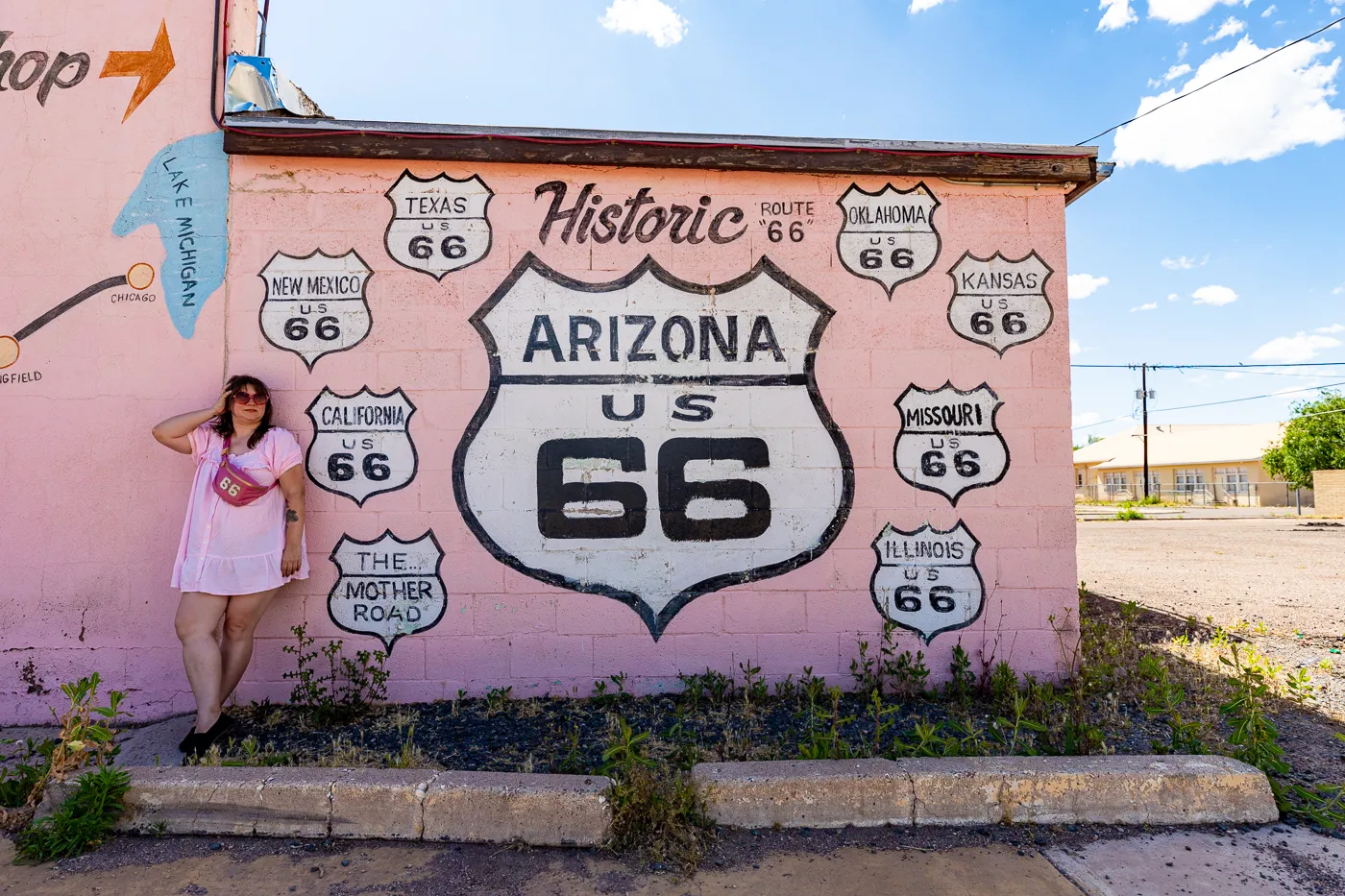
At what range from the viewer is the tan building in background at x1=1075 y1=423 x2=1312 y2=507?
3819 cm

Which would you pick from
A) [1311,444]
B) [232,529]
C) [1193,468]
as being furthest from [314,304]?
[1193,468]

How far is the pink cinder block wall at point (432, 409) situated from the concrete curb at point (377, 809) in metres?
1.25

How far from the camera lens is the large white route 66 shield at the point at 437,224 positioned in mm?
4117

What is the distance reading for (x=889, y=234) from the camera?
4246 millimetres

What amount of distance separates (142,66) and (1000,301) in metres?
5.11

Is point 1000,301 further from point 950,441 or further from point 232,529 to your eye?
point 232,529

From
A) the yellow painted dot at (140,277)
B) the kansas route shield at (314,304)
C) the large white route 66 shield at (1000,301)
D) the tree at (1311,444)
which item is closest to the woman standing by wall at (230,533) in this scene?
the kansas route shield at (314,304)

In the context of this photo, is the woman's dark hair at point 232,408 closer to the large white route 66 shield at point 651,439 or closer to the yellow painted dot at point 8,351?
the large white route 66 shield at point 651,439

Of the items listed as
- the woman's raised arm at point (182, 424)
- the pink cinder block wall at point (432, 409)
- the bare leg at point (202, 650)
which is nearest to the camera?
the bare leg at point (202, 650)

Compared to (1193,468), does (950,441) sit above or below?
below

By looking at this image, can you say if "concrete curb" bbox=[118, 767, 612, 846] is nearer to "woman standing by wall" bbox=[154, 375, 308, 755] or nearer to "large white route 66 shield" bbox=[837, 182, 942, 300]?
"woman standing by wall" bbox=[154, 375, 308, 755]

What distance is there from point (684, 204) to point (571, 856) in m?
3.35

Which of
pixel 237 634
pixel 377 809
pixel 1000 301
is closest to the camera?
pixel 377 809

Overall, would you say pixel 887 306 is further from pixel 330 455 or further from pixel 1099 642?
pixel 330 455
